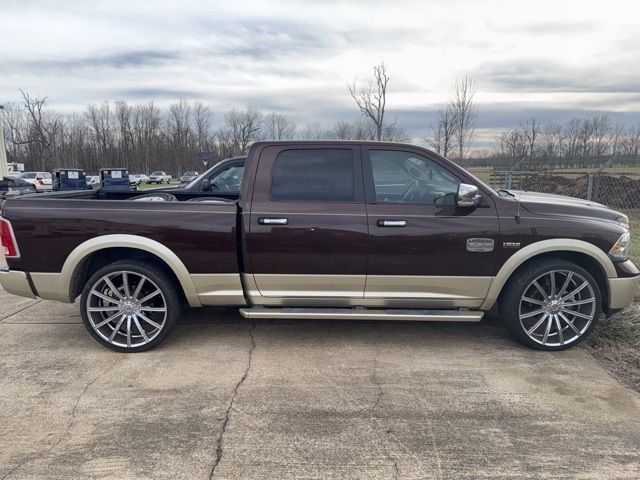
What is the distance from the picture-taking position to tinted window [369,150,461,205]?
4.22 meters

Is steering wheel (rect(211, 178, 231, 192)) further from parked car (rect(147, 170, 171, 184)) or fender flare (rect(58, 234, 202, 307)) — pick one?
parked car (rect(147, 170, 171, 184))

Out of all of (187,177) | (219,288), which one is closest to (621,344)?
(219,288)

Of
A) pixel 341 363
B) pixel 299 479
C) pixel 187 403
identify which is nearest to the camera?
pixel 299 479

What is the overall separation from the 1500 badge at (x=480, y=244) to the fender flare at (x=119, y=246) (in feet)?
8.37

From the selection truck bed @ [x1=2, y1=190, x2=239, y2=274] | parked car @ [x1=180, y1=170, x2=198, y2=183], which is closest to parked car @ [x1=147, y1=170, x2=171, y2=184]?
parked car @ [x1=180, y1=170, x2=198, y2=183]

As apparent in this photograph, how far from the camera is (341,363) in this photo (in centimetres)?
404

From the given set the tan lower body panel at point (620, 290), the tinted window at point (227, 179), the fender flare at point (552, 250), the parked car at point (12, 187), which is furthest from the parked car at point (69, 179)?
the tan lower body panel at point (620, 290)

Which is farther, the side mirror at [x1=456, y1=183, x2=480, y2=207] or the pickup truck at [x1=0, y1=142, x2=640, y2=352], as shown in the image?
the pickup truck at [x1=0, y1=142, x2=640, y2=352]

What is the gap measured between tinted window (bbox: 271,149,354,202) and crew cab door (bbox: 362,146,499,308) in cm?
20

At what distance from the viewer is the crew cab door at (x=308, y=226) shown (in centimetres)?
412

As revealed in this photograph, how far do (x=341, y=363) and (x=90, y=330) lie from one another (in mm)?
2336

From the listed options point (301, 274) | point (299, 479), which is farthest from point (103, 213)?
point (299, 479)

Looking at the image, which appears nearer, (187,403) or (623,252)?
(187,403)

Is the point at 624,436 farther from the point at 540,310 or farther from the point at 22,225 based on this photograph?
the point at 22,225
